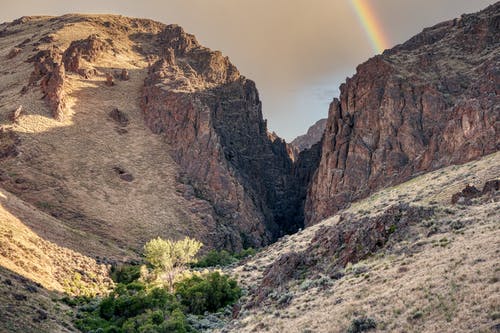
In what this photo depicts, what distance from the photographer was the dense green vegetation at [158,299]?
46381 millimetres

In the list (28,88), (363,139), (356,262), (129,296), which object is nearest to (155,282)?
(129,296)

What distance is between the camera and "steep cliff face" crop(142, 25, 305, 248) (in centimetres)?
11819

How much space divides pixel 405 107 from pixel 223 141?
169ft

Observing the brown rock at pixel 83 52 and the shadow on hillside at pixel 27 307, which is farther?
the brown rock at pixel 83 52

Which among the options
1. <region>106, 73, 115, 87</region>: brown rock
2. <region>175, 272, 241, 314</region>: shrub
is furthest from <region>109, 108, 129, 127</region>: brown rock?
<region>175, 272, 241, 314</region>: shrub

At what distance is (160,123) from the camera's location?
130125 mm

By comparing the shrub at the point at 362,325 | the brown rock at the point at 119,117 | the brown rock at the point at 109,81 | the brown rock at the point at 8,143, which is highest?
the brown rock at the point at 109,81

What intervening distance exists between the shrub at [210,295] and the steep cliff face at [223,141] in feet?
162

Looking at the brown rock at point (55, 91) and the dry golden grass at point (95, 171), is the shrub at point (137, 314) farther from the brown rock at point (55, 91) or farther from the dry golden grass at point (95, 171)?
the brown rock at point (55, 91)

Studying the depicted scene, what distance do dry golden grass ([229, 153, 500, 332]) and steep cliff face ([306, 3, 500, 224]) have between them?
54601 mm

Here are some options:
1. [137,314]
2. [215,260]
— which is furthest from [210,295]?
[215,260]

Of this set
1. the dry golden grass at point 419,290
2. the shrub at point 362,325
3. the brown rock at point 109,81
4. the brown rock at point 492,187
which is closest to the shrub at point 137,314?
the dry golden grass at point 419,290

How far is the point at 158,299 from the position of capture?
53.8 m

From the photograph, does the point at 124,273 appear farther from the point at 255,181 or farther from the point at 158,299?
the point at 255,181
